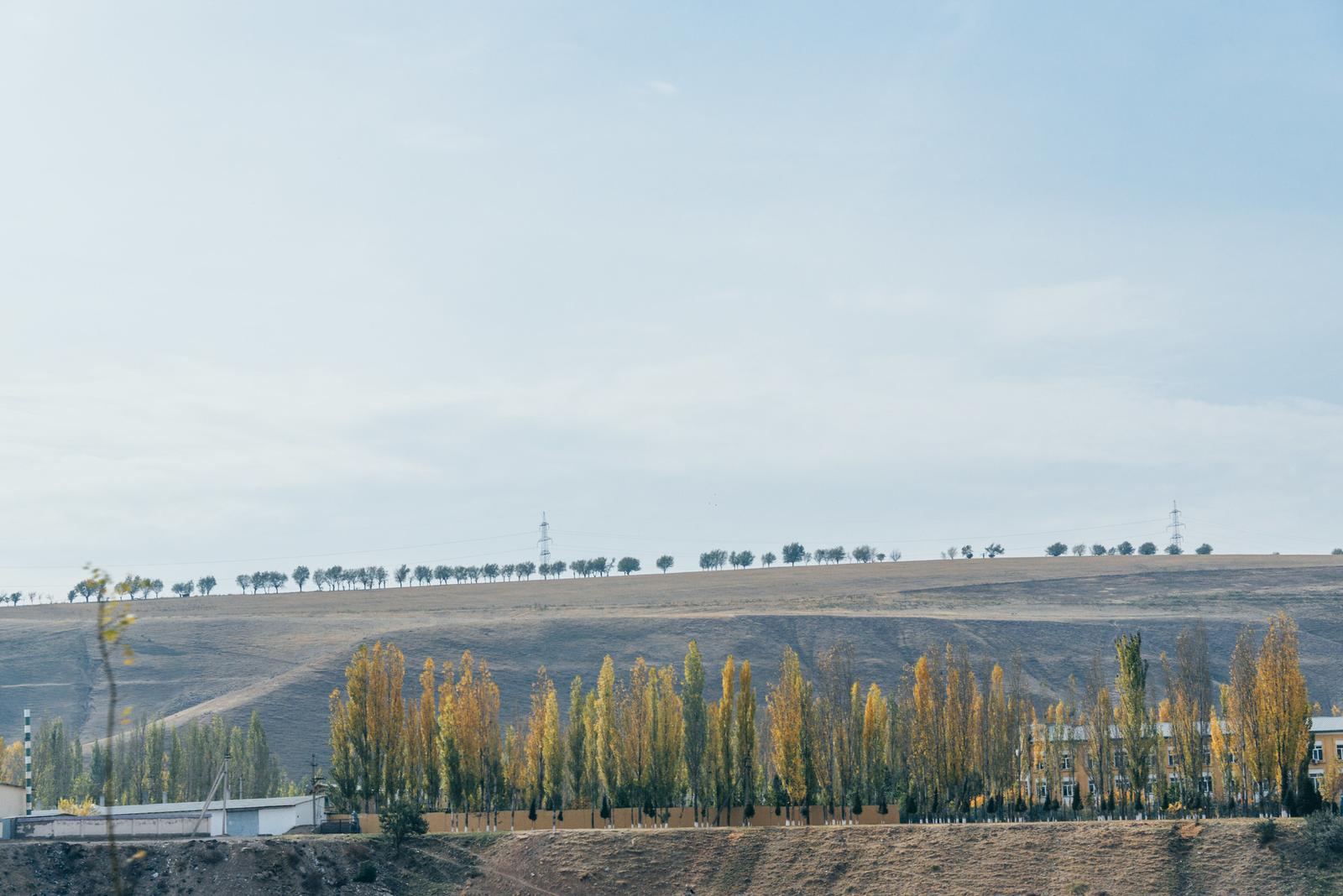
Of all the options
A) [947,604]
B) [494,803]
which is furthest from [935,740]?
[947,604]

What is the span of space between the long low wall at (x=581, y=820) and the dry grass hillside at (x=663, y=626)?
44.7 m

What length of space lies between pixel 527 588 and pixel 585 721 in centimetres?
10430

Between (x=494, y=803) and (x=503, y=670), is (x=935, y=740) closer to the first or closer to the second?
(x=494, y=803)

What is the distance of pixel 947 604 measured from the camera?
529 ft

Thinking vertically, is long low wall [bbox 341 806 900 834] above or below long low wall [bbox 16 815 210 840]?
below

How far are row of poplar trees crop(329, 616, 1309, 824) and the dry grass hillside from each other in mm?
43913

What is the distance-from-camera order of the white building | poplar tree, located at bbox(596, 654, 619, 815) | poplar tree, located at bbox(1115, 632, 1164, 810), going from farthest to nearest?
1. poplar tree, located at bbox(596, 654, 619, 815)
2. poplar tree, located at bbox(1115, 632, 1164, 810)
3. the white building

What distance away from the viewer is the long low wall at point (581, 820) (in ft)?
251

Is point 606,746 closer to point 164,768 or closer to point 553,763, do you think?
point 553,763

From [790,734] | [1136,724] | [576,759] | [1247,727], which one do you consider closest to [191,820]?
[576,759]

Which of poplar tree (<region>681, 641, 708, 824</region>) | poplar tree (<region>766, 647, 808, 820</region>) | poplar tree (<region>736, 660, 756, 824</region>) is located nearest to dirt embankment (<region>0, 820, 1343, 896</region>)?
poplar tree (<region>736, 660, 756, 824</region>)

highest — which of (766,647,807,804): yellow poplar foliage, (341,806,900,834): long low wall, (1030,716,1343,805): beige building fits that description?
(766,647,807,804): yellow poplar foliage

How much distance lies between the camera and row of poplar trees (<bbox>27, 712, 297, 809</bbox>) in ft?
330

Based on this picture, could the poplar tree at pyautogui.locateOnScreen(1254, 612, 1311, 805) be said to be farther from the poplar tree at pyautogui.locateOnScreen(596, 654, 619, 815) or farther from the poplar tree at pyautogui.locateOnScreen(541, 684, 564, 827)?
the poplar tree at pyautogui.locateOnScreen(541, 684, 564, 827)
